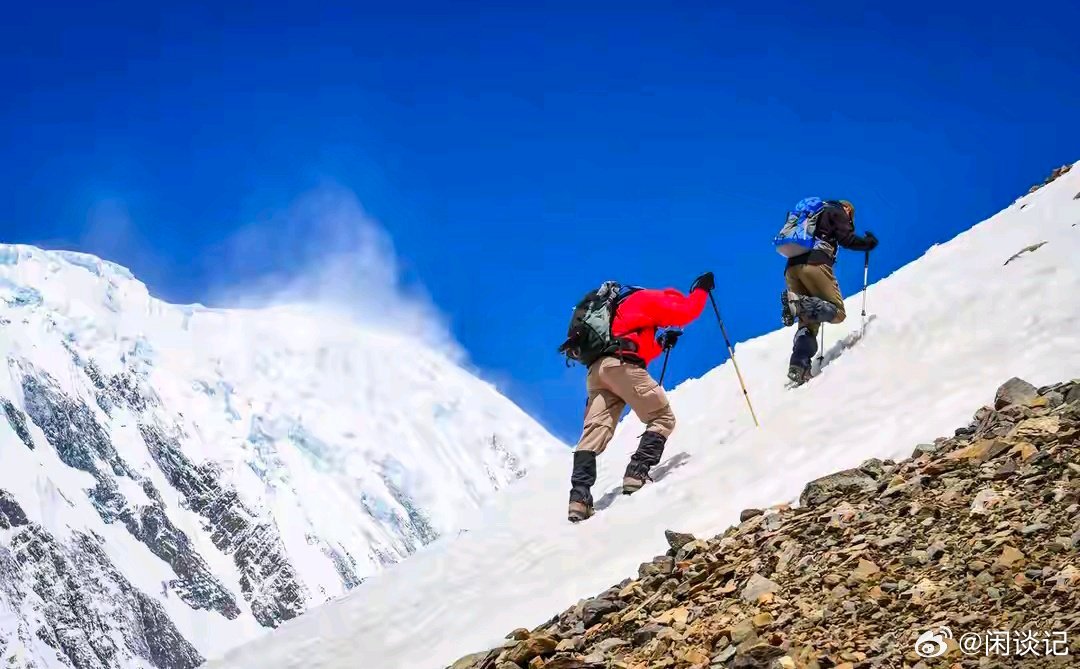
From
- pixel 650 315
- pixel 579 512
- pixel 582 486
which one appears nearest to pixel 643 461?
pixel 582 486

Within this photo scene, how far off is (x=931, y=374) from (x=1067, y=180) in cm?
825

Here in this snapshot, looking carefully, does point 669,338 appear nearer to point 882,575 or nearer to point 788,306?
point 788,306

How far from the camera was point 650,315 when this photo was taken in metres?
13.8

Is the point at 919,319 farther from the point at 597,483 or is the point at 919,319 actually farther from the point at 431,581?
the point at 431,581

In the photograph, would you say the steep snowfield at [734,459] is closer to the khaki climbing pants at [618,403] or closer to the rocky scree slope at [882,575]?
the khaki climbing pants at [618,403]

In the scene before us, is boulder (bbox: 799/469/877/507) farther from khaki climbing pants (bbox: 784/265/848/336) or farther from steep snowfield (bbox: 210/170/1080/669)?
khaki climbing pants (bbox: 784/265/848/336)

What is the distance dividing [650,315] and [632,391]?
0.98 metres

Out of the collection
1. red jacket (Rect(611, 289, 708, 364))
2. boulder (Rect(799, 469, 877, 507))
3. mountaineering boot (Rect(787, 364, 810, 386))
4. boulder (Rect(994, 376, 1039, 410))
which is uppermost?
red jacket (Rect(611, 289, 708, 364))

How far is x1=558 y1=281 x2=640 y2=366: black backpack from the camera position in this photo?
1371 centimetres

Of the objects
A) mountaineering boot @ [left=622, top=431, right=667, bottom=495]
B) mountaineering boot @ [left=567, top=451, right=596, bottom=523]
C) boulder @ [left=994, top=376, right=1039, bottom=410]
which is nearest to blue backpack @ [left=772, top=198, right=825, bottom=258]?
mountaineering boot @ [left=622, top=431, right=667, bottom=495]

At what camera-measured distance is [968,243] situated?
706 inches

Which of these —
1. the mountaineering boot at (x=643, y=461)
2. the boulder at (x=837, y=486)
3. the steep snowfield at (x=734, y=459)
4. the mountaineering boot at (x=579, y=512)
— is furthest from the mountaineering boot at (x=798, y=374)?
the boulder at (x=837, y=486)

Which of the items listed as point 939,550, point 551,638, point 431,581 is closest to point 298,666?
point 431,581

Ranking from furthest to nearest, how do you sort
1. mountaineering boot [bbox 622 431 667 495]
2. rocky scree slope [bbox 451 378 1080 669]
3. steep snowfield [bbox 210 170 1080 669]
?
mountaineering boot [bbox 622 431 667 495] → steep snowfield [bbox 210 170 1080 669] → rocky scree slope [bbox 451 378 1080 669]
